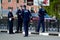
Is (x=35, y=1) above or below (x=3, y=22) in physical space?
above

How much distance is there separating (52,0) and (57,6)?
2.87 meters

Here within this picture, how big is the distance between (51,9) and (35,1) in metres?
28.3

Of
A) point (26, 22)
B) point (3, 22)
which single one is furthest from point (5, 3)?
point (26, 22)

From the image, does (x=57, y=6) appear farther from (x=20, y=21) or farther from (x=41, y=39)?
Answer: (x=41, y=39)

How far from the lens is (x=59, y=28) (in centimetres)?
2708

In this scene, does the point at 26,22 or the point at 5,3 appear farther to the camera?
the point at 5,3

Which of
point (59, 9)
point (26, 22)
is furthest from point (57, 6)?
point (26, 22)

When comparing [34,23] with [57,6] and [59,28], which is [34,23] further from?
[57,6]

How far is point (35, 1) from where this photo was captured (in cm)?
2966

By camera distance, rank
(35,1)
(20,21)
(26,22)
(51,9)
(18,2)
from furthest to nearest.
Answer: (18,2), (51,9), (35,1), (20,21), (26,22)

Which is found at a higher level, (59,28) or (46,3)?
(46,3)

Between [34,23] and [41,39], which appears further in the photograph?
[34,23]

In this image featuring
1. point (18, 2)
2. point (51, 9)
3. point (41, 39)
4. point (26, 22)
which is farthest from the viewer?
point (18, 2)

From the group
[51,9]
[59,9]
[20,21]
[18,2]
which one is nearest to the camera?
[20,21]
